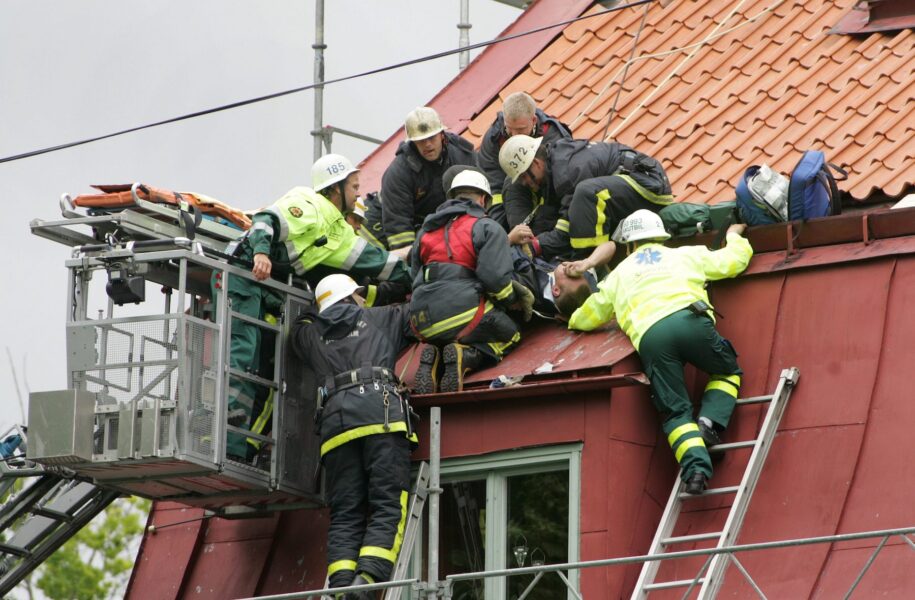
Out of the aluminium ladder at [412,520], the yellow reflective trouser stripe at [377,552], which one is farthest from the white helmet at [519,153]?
the yellow reflective trouser stripe at [377,552]

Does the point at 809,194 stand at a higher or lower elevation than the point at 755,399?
higher

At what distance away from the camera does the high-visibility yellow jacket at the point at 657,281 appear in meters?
12.6

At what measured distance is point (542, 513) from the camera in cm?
1268

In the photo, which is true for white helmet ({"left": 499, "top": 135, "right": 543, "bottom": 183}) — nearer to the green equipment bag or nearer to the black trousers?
the green equipment bag

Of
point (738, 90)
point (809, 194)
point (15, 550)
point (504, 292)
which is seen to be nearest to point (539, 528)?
point (504, 292)

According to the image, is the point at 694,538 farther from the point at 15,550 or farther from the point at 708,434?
the point at 15,550

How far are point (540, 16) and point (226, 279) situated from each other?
600 centimetres

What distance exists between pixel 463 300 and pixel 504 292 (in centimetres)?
29

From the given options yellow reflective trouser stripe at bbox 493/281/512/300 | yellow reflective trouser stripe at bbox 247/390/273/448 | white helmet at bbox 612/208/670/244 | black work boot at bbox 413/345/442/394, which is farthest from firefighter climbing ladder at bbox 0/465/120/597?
white helmet at bbox 612/208/670/244

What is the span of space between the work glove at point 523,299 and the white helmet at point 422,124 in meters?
1.83

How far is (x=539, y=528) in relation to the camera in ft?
41.5

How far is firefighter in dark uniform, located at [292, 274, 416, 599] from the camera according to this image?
12828 millimetres

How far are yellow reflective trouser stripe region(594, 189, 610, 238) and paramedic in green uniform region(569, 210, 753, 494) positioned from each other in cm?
68

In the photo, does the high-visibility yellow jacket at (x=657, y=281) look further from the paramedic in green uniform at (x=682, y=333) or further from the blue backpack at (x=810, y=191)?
the blue backpack at (x=810, y=191)
